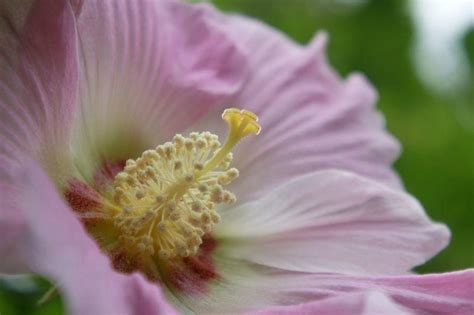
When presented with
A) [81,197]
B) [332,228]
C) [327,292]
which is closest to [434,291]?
[327,292]

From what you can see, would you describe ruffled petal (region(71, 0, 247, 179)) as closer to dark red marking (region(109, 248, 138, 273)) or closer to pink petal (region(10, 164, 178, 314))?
dark red marking (region(109, 248, 138, 273))

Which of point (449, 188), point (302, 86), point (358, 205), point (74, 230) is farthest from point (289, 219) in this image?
point (449, 188)

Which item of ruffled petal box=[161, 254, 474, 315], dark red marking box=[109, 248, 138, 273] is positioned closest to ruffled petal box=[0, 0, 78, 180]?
dark red marking box=[109, 248, 138, 273]

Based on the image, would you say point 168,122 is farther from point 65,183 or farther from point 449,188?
point 449,188

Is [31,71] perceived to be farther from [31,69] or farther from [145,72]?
[145,72]

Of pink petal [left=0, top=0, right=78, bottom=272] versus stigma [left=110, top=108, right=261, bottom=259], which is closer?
pink petal [left=0, top=0, right=78, bottom=272]

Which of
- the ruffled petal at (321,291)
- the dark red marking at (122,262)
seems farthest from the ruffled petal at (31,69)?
the ruffled petal at (321,291)
